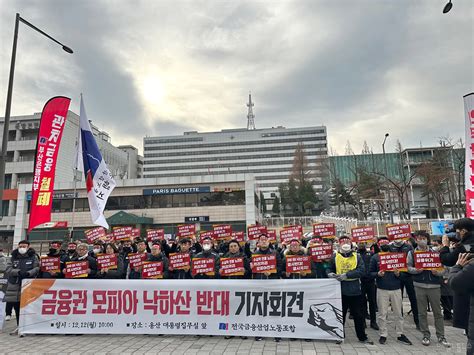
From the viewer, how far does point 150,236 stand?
1170 cm

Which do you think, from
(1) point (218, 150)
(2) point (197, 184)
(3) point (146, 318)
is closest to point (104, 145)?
(2) point (197, 184)

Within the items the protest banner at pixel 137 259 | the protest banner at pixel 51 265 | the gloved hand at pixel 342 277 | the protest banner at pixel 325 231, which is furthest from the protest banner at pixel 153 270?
the protest banner at pixel 325 231

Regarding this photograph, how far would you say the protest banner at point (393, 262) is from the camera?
252 inches

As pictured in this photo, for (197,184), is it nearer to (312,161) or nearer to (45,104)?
(45,104)

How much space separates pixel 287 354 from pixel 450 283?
2894mm

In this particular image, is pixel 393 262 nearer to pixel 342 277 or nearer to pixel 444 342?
pixel 342 277

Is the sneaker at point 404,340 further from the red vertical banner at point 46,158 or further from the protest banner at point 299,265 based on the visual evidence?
the red vertical banner at point 46,158

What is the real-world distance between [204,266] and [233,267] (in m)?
0.67

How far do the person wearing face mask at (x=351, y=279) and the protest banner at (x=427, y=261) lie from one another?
3.76ft

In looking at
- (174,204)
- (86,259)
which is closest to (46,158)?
(86,259)

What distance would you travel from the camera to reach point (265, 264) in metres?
6.77

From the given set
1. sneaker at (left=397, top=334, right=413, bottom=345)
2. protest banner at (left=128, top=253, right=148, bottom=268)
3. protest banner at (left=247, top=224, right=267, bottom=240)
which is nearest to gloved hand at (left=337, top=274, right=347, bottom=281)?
sneaker at (left=397, top=334, right=413, bottom=345)

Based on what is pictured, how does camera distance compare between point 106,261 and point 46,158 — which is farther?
point 46,158

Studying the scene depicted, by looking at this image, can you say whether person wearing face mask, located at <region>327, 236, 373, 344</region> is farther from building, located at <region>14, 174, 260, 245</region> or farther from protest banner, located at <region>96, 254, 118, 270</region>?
building, located at <region>14, 174, 260, 245</region>
